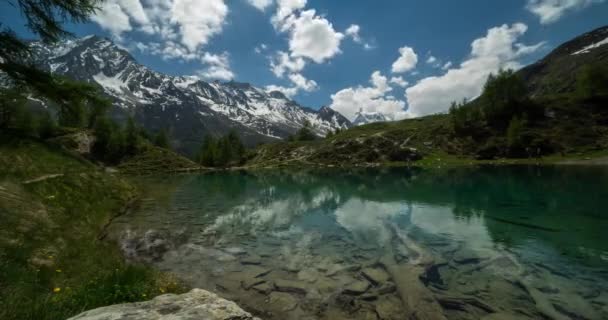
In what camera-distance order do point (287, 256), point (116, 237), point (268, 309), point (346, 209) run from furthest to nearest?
point (346, 209)
point (116, 237)
point (287, 256)
point (268, 309)

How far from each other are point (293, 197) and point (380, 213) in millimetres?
17304

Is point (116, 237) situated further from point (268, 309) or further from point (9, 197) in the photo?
point (268, 309)

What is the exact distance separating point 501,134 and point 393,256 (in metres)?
134

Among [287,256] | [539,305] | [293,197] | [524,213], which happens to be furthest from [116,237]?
[524,213]

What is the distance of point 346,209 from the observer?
115ft

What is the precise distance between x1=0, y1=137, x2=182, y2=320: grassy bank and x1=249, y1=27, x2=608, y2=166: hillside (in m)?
116

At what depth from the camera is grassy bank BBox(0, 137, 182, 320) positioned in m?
7.33

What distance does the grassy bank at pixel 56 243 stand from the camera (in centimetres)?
733

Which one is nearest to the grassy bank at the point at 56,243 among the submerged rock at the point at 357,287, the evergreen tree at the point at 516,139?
the submerged rock at the point at 357,287

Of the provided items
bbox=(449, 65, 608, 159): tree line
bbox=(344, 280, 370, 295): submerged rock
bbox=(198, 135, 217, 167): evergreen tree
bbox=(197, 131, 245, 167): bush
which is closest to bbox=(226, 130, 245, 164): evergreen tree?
bbox=(197, 131, 245, 167): bush

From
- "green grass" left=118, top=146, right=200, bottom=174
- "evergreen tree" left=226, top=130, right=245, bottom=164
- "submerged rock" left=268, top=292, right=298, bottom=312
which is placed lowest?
"submerged rock" left=268, top=292, right=298, bottom=312

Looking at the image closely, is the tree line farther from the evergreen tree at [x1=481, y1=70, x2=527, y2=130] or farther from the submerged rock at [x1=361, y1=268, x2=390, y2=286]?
the submerged rock at [x1=361, y1=268, x2=390, y2=286]

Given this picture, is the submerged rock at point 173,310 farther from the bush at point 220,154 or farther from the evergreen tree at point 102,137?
the bush at point 220,154

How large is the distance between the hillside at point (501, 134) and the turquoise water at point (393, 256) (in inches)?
3691
